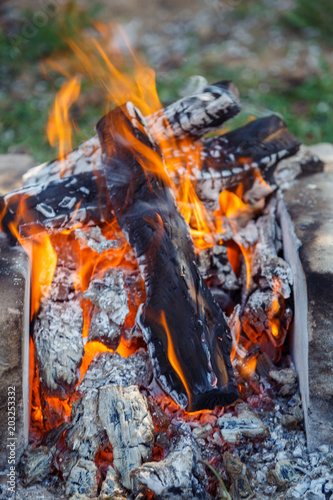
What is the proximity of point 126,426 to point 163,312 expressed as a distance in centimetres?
46

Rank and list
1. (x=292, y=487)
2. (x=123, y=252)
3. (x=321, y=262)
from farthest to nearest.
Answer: (x=123, y=252), (x=321, y=262), (x=292, y=487)

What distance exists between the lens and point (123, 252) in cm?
227

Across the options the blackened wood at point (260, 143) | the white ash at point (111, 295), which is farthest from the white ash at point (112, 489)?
the blackened wood at point (260, 143)

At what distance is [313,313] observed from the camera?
1.86 metres

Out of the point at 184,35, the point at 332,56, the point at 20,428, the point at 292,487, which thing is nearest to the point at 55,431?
the point at 20,428

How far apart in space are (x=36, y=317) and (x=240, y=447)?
1038 mm

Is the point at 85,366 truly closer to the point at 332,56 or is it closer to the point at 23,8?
the point at 332,56

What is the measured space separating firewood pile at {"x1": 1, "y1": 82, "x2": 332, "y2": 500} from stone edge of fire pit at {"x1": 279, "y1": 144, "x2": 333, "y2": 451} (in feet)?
0.35

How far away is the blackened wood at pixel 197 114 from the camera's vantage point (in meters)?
2.39

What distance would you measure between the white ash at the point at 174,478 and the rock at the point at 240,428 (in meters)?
0.20

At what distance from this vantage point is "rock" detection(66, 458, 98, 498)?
5.54 feet

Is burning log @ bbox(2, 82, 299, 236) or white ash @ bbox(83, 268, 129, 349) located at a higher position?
burning log @ bbox(2, 82, 299, 236)

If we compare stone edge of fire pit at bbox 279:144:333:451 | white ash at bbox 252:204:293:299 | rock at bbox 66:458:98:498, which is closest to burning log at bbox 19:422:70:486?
rock at bbox 66:458:98:498

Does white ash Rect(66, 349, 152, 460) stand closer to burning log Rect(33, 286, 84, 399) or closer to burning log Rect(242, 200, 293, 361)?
burning log Rect(33, 286, 84, 399)
